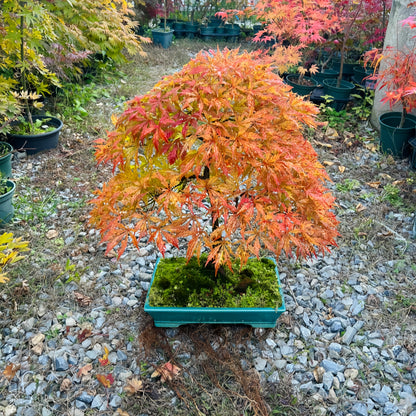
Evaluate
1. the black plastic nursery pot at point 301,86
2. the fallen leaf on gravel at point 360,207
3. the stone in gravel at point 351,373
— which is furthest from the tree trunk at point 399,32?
the stone in gravel at point 351,373

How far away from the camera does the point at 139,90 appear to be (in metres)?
5.62

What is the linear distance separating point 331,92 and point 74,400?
4.63 m

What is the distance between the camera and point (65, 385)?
71.8 inches

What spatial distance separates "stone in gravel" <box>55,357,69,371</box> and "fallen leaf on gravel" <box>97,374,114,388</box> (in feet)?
0.67

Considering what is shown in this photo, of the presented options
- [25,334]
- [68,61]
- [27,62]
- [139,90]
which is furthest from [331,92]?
[25,334]

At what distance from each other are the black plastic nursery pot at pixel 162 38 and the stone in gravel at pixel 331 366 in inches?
303

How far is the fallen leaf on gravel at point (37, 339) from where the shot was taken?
2025 millimetres

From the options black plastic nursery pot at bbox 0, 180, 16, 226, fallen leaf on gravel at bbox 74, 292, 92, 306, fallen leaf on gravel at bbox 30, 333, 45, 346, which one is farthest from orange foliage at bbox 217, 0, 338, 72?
fallen leaf on gravel at bbox 30, 333, 45, 346

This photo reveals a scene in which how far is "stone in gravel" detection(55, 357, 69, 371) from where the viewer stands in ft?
6.25

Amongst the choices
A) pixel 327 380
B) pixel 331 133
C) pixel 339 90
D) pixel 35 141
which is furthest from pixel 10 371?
pixel 339 90

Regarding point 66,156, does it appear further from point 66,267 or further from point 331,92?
point 331,92

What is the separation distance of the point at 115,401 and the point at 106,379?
0.11 meters

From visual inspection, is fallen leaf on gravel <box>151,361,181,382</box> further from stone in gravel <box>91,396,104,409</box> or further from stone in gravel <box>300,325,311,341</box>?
stone in gravel <box>300,325,311,341</box>

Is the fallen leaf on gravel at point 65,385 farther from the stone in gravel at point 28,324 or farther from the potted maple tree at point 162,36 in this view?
the potted maple tree at point 162,36
